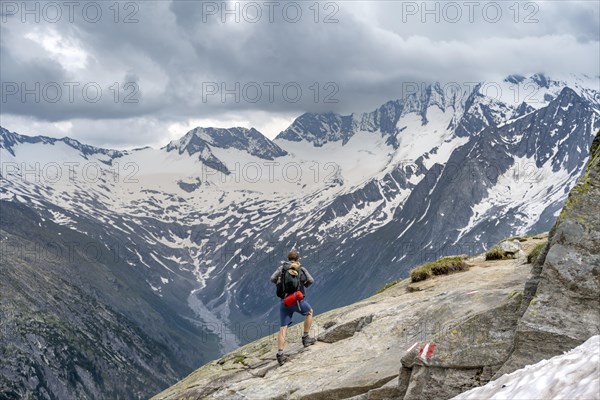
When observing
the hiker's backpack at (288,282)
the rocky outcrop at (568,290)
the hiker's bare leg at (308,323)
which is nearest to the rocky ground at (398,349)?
the hiker's bare leg at (308,323)

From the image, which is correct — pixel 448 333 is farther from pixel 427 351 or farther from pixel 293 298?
pixel 293 298

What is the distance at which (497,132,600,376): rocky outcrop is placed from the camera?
14.1 metres

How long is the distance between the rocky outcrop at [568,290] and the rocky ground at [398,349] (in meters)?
1.41

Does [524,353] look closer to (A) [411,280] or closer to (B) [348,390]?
(B) [348,390]

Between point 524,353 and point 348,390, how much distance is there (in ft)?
18.8

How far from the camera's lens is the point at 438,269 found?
27.6 m

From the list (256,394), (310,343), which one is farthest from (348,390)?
(310,343)

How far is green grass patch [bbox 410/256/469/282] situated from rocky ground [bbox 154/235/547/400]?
0.48 m

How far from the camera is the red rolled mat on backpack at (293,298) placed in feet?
74.1

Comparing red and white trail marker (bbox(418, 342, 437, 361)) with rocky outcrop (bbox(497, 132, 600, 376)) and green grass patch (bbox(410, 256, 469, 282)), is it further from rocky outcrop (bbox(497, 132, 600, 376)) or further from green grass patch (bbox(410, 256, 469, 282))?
green grass patch (bbox(410, 256, 469, 282))

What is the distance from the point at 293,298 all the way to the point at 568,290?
34.0 ft

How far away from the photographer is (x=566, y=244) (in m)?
14.9

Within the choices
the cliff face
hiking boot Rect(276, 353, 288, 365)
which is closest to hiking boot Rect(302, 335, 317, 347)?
the cliff face

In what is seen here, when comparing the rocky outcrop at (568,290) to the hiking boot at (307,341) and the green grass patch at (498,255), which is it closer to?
the hiking boot at (307,341)
